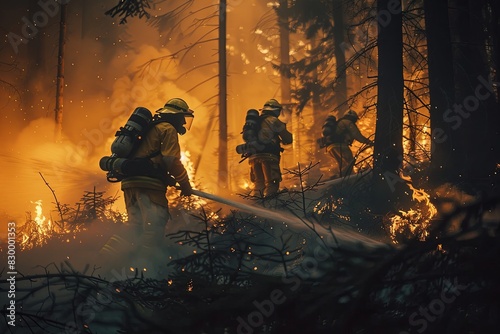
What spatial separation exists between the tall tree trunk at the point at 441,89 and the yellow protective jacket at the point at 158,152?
3.92 metres

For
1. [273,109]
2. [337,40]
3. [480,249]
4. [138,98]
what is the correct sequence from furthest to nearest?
1. [138,98]
2. [337,40]
3. [273,109]
4. [480,249]

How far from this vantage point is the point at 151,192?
7.07 m

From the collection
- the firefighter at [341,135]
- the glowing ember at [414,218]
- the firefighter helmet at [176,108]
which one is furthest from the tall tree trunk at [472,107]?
the firefighter helmet at [176,108]

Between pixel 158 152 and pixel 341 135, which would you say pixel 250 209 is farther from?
pixel 341 135

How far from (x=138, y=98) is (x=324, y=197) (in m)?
17.2

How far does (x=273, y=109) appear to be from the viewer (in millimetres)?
10781

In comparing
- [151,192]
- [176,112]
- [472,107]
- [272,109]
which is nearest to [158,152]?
[151,192]

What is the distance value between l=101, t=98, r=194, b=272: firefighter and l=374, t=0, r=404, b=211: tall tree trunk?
2.85m

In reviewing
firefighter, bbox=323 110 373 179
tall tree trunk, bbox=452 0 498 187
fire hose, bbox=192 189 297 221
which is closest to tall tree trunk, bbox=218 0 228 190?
firefighter, bbox=323 110 373 179

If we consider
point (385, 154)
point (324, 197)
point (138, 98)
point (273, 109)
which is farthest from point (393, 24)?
point (138, 98)

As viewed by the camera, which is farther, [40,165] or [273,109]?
[40,165]

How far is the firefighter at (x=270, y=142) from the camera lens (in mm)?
10737

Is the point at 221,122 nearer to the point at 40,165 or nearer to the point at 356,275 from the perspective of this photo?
the point at 40,165

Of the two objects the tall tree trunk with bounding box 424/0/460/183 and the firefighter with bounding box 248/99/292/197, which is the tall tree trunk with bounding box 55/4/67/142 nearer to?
the firefighter with bounding box 248/99/292/197
